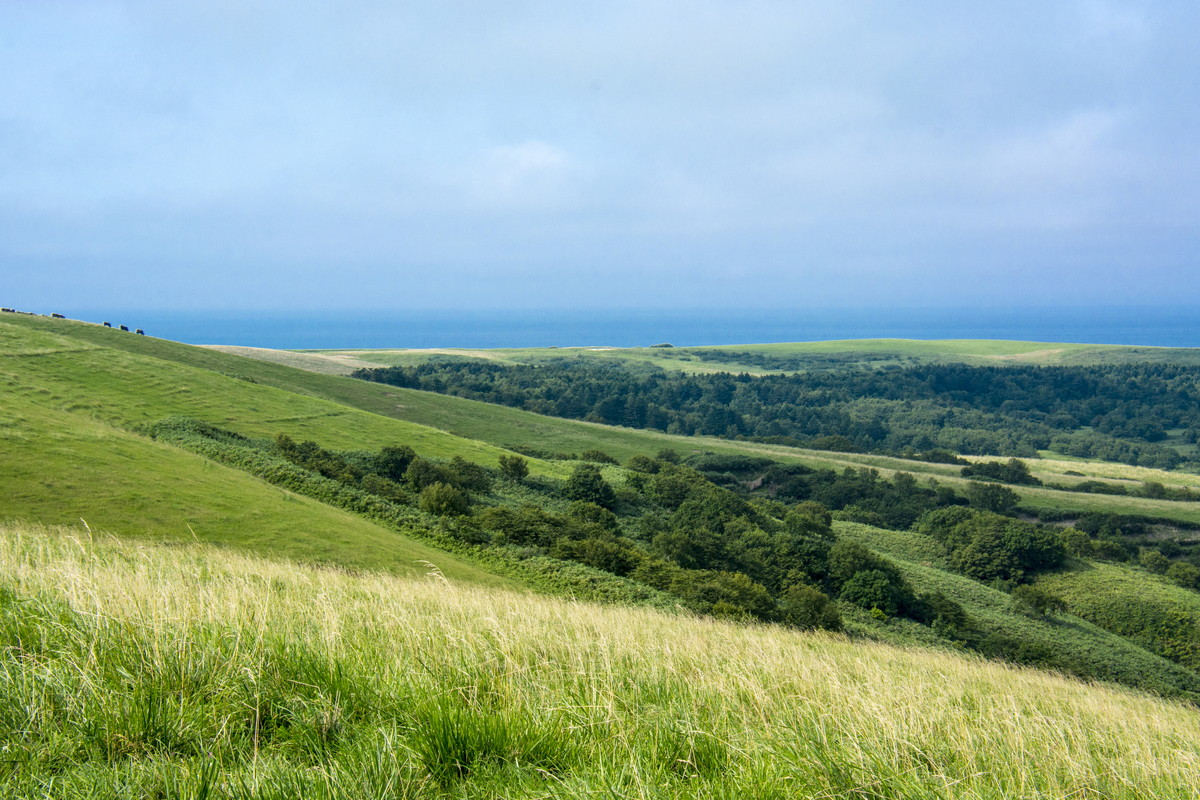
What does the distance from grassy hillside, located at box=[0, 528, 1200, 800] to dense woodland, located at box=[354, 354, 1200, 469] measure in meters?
83.8

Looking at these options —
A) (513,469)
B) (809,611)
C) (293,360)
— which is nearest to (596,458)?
(513,469)

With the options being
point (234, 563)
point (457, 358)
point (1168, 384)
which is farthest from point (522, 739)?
point (1168, 384)

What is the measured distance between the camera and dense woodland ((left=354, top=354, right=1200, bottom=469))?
105188 millimetres

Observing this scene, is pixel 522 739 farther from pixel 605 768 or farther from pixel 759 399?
pixel 759 399

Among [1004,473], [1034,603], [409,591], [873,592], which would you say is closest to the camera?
[409,591]

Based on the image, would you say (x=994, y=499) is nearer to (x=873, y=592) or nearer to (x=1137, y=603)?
(x=1137, y=603)

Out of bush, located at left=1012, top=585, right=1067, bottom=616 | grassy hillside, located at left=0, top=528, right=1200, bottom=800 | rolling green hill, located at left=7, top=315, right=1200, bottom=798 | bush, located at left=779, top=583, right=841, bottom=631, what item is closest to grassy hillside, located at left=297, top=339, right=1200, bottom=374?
rolling green hill, located at left=7, top=315, right=1200, bottom=798

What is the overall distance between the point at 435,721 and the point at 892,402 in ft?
472

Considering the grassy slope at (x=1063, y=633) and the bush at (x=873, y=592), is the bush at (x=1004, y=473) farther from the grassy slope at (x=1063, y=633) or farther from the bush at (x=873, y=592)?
the bush at (x=873, y=592)

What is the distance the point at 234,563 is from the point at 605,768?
8.03m

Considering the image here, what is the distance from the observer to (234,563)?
9305 mm

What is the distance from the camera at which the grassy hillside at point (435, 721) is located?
292 cm

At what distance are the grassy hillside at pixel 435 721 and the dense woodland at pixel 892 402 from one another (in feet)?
275

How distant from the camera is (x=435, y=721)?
3.23 meters
